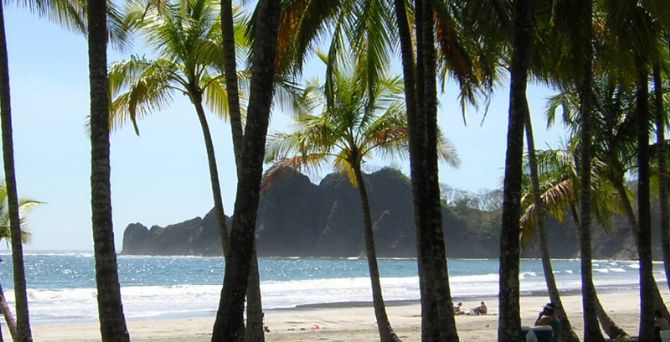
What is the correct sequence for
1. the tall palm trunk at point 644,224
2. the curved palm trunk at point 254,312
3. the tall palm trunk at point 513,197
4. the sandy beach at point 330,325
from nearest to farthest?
the tall palm trunk at point 513,197 → the curved palm trunk at point 254,312 → the tall palm trunk at point 644,224 → the sandy beach at point 330,325

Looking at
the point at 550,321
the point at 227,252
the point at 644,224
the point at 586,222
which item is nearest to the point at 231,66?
the point at 227,252

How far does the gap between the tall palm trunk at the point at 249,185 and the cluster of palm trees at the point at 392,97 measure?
13 millimetres

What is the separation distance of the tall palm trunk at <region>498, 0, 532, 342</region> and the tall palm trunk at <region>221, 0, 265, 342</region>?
9.54 feet

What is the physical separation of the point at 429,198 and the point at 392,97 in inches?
223

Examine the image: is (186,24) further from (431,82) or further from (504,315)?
(504,315)

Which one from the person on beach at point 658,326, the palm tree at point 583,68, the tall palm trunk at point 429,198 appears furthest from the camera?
the person on beach at point 658,326

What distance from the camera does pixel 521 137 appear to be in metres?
9.64

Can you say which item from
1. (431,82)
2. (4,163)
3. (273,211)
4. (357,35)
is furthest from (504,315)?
(273,211)

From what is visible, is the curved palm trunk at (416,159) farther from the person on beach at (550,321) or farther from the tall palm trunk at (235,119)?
the tall palm trunk at (235,119)

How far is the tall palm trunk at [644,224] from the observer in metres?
13.2

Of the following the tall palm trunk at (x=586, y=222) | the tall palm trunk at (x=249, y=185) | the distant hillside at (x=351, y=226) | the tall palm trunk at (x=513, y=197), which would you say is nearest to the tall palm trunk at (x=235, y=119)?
the tall palm trunk at (x=249, y=185)

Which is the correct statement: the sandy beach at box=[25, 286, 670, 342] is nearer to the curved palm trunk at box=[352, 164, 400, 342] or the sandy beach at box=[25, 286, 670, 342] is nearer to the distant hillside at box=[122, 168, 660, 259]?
the curved palm trunk at box=[352, 164, 400, 342]

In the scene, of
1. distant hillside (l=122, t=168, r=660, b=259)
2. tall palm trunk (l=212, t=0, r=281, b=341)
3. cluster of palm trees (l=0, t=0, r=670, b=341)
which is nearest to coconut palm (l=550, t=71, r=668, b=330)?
cluster of palm trees (l=0, t=0, r=670, b=341)

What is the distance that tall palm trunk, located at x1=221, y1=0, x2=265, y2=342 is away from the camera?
10.4 metres
